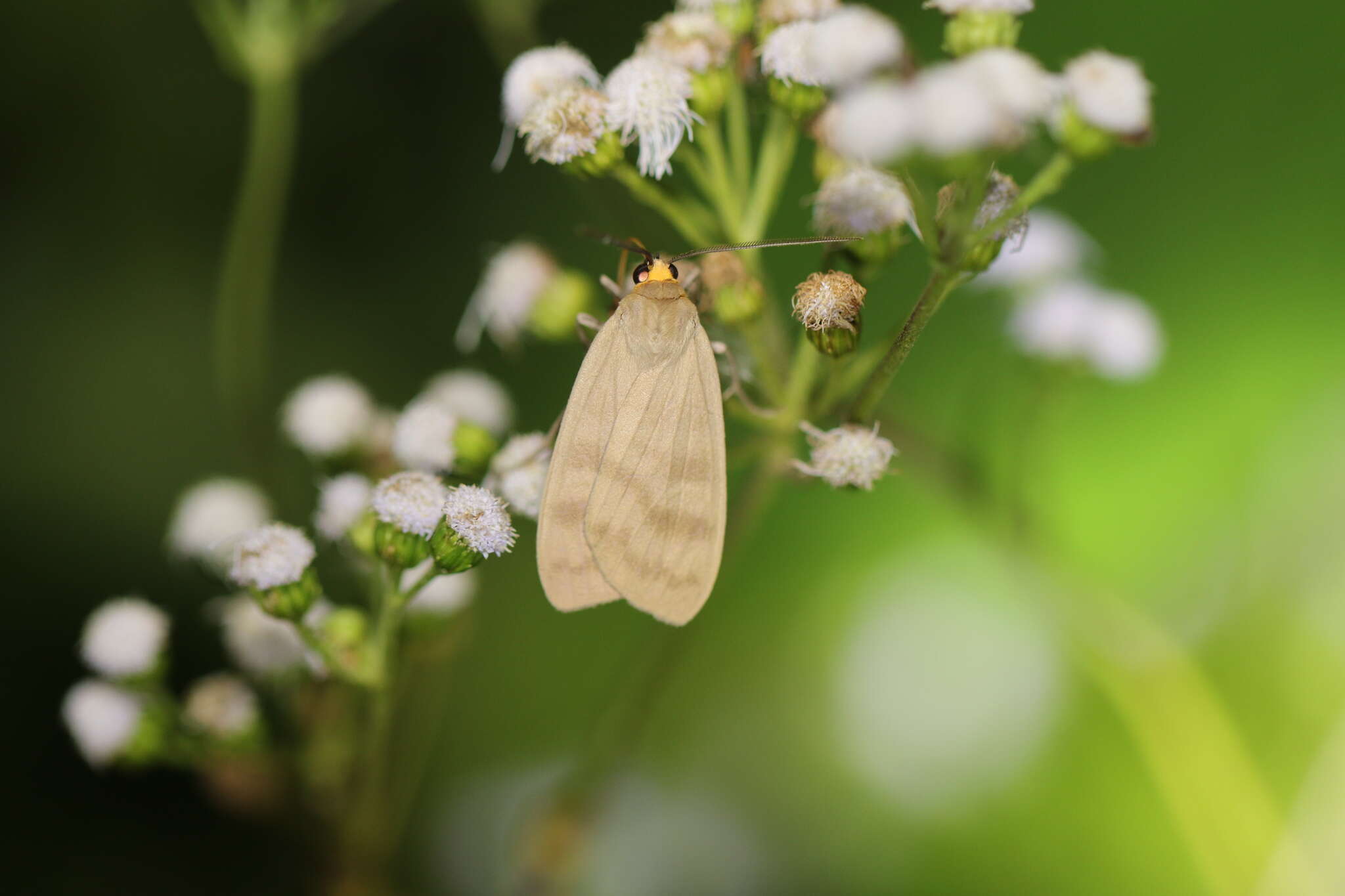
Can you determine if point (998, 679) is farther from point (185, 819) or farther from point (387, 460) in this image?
point (185, 819)

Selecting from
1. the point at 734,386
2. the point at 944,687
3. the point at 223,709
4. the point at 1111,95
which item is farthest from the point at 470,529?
the point at 944,687

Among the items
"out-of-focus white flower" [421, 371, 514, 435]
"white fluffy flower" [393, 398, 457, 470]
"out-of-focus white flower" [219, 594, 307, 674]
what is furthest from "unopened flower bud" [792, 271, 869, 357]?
"out-of-focus white flower" [219, 594, 307, 674]

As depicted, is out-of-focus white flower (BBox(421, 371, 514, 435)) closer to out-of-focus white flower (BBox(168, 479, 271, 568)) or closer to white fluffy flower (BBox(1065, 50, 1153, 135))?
out-of-focus white flower (BBox(168, 479, 271, 568))

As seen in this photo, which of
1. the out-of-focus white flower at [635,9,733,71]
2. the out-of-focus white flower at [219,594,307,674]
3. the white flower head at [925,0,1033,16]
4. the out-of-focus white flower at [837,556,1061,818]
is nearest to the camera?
the white flower head at [925,0,1033,16]

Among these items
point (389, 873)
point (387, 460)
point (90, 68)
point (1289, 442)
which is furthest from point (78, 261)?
point (1289, 442)

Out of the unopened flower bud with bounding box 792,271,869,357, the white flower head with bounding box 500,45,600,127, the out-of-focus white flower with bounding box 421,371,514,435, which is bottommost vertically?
the out-of-focus white flower with bounding box 421,371,514,435

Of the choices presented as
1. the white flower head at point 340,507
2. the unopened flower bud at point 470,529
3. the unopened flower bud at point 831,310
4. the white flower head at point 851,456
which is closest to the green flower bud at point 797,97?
the unopened flower bud at point 831,310
